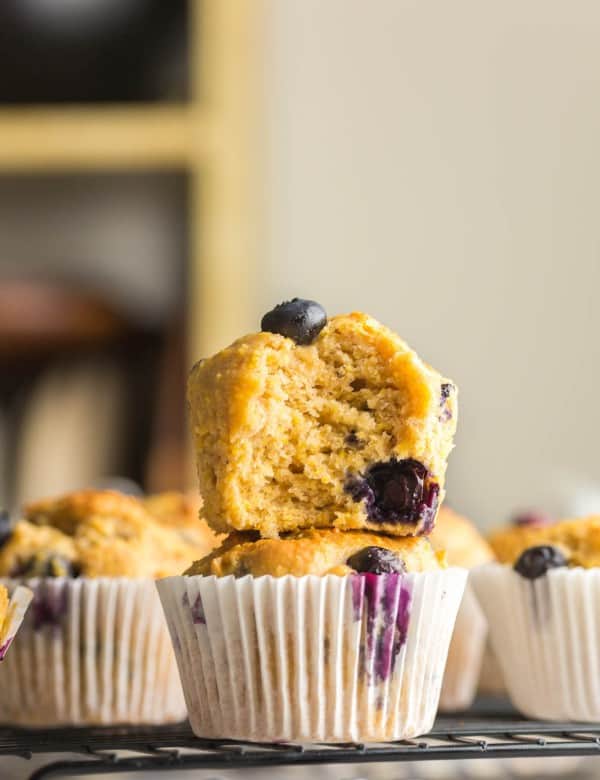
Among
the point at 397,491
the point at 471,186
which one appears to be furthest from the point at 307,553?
the point at 471,186

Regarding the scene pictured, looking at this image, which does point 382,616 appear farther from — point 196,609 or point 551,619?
point 551,619

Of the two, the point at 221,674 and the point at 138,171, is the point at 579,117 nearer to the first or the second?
the point at 138,171

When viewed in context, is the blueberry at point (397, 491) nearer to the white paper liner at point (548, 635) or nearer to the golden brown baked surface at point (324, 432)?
the golden brown baked surface at point (324, 432)

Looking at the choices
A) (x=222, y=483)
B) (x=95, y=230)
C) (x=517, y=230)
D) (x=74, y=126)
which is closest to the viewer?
(x=222, y=483)

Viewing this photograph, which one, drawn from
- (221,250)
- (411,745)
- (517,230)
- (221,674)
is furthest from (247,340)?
(517,230)

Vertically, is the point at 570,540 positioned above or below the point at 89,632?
above

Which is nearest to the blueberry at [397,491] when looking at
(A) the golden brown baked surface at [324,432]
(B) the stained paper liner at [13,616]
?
(A) the golden brown baked surface at [324,432]
